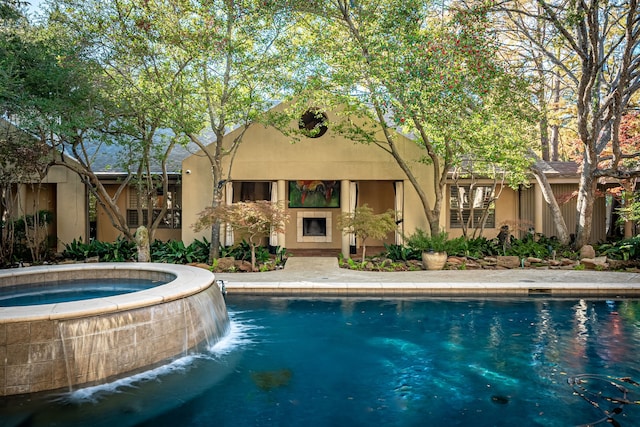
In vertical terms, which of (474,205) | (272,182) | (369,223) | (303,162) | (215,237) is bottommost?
(215,237)

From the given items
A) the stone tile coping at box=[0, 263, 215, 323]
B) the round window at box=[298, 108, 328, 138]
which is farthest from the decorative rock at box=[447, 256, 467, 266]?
the stone tile coping at box=[0, 263, 215, 323]

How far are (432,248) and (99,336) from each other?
988cm

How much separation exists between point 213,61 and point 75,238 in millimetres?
8221

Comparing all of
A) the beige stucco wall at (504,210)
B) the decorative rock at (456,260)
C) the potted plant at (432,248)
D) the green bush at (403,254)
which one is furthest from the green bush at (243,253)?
the beige stucco wall at (504,210)

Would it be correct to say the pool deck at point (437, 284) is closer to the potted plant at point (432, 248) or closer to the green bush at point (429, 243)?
the potted plant at point (432, 248)

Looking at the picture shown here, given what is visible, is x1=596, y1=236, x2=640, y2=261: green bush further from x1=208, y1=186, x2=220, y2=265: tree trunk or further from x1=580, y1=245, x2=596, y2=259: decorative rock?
x1=208, y1=186, x2=220, y2=265: tree trunk

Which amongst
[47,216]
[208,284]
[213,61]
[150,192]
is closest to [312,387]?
[208,284]

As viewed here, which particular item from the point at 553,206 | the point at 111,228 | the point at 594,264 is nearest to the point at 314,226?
the point at 111,228

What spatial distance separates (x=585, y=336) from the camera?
790 cm

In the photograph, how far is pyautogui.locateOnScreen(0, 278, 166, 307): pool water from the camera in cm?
812

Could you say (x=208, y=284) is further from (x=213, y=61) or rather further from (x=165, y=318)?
(x=213, y=61)

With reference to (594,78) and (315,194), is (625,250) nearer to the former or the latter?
(594,78)

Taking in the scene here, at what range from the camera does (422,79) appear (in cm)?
1134

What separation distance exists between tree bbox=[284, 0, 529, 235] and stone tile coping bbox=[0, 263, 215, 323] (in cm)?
645
